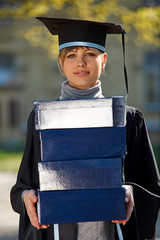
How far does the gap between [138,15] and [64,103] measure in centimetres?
645

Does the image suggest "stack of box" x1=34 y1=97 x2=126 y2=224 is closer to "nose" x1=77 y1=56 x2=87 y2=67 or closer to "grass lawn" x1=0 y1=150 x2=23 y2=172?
"nose" x1=77 y1=56 x2=87 y2=67

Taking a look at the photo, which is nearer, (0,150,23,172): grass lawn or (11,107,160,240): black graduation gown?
(11,107,160,240): black graduation gown

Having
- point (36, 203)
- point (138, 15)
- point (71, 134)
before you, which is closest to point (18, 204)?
point (36, 203)

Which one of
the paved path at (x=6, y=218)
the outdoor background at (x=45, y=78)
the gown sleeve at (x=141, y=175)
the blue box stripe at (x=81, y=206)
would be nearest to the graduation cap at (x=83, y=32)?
the gown sleeve at (x=141, y=175)

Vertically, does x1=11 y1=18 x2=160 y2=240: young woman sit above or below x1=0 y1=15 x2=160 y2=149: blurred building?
below

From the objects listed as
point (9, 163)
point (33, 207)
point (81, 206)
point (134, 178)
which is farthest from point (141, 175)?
point (9, 163)

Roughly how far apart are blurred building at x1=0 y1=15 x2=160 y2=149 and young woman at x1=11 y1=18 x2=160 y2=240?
14.4 metres

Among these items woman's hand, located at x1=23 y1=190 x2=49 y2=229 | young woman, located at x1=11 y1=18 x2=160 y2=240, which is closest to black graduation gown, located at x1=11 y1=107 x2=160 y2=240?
young woman, located at x1=11 y1=18 x2=160 y2=240

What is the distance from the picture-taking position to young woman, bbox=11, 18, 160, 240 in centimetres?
182

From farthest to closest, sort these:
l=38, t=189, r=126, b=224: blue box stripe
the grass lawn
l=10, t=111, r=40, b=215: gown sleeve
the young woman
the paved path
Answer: the grass lawn, the paved path, l=10, t=111, r=40, b=215: gown sleeve, the young woman, l=38, t=189, r=126, b=224: blue box stripe

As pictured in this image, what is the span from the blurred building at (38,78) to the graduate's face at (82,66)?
1442 centimetres

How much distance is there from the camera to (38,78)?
54.3 feet

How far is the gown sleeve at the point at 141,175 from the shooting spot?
6.28 ft

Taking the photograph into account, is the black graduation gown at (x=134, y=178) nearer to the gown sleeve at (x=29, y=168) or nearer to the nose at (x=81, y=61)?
the gown sleeve at (x=29, y=168)
